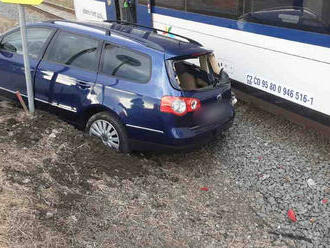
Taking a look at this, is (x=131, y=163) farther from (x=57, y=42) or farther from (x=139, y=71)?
(x=57, y=42)

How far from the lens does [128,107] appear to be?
503cm

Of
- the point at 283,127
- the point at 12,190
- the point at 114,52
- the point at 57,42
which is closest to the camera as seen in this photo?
the point at 12,190

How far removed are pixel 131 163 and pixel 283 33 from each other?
306 cm

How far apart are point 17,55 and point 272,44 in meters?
3.84

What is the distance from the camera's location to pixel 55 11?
719 inches

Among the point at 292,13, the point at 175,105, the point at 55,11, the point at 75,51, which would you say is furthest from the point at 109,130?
the point at 55,11

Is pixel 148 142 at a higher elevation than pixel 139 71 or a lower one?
lower

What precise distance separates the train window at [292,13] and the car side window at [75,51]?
2.76 metres

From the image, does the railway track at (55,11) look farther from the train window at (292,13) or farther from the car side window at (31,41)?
the train window at (292,13)

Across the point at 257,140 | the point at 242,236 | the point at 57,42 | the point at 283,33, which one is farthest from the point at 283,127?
the point at 57,42

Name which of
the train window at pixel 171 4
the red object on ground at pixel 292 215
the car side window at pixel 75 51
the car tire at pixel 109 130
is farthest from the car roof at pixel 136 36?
the train window at pixel 171 4

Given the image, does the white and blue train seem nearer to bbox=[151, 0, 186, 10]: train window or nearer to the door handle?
bbox=[151, 0, 186, 10]: train window

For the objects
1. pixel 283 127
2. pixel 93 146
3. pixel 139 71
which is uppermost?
pixel 139 71

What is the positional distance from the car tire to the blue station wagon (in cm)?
1
